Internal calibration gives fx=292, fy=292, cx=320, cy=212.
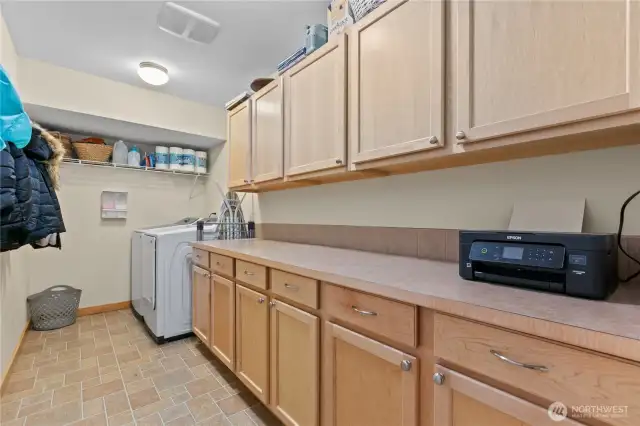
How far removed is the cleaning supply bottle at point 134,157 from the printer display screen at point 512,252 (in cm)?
386

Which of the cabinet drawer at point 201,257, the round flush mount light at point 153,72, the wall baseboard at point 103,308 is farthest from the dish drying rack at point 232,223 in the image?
the wall baseboard at point 103,308

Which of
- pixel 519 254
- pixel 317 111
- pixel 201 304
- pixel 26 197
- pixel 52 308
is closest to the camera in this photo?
pixel 519 254

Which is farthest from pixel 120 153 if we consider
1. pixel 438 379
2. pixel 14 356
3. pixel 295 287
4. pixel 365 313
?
pixel 438 379

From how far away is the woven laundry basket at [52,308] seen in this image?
279 cm

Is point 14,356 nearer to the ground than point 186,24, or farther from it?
nearer to the ground

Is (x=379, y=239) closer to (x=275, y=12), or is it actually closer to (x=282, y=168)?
(x=282, y=168)

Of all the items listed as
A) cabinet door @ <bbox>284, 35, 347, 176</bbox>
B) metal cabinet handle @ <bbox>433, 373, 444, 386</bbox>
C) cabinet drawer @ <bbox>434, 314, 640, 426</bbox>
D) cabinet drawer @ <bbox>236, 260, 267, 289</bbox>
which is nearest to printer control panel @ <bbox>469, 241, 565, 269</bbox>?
cabinet drawer @ <bbox>434, 314, 640, 426</bbox>

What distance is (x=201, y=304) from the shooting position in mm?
2330

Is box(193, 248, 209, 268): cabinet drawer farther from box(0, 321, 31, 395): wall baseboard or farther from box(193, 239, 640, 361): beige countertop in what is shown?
box(0, 321, 31, 395): wall baseboard

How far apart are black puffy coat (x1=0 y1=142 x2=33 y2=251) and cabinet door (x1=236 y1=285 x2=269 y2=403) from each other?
1137 millimetres

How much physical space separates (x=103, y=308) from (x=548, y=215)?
4192 millimetres

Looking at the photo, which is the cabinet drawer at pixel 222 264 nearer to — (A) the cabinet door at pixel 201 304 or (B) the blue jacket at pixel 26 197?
(A) the cabinet door at pixel 201 304

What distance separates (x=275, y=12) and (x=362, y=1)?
725 millimetres

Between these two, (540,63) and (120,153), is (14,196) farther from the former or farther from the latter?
(120,153)
